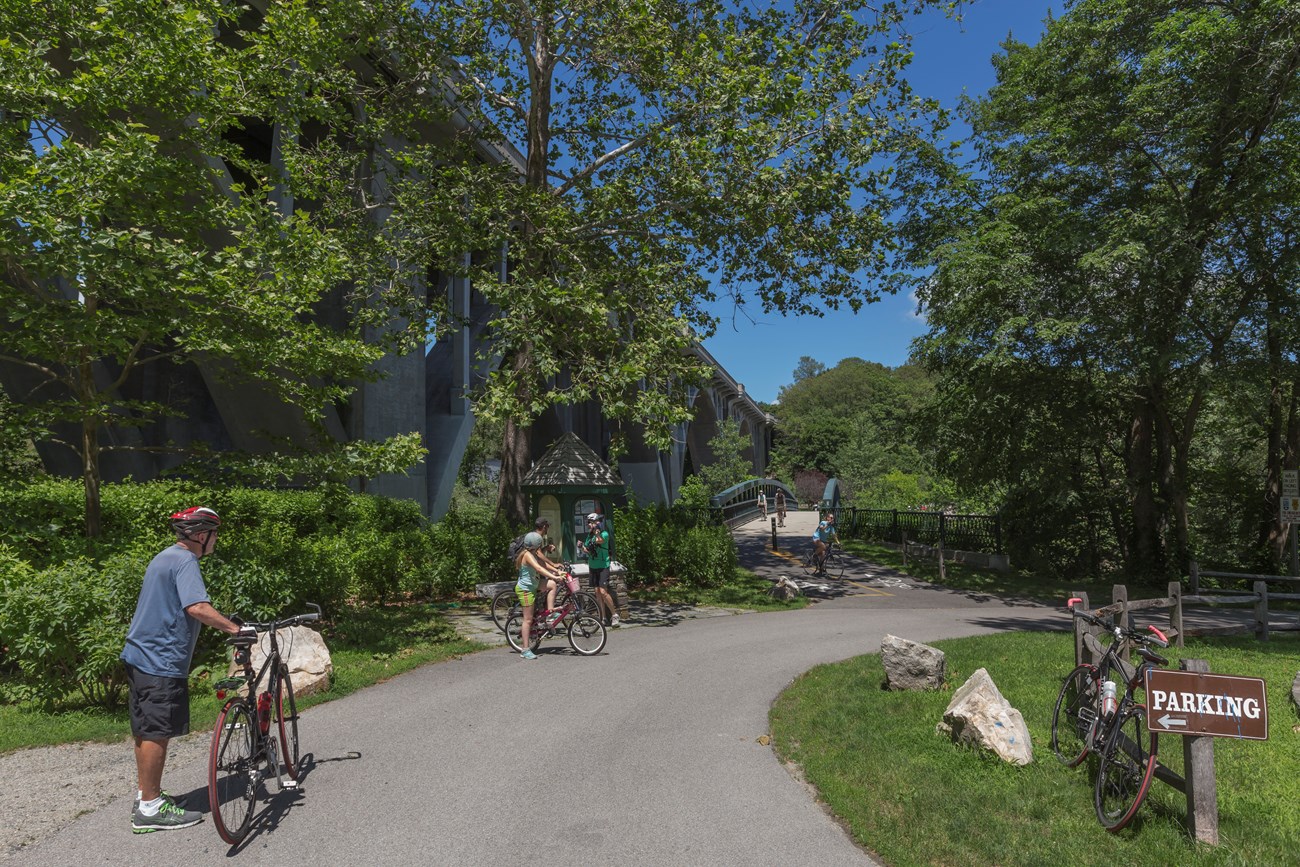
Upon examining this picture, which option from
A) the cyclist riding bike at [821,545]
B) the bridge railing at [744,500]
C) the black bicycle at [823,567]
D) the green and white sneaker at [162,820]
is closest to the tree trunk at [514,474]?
the cyclist riding bike at [821,545]

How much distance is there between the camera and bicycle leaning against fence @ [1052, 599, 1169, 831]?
457 cm

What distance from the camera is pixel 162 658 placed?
448 cm

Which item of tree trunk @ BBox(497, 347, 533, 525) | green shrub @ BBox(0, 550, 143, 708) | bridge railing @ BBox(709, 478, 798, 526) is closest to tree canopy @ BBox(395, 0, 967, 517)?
tree trunk @ BBox(497, 347, 533, 525)

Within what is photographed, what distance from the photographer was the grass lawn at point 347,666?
247 inches

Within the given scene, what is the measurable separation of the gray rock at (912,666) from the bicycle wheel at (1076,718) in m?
1.37

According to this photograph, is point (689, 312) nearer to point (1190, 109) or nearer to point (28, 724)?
point (1190, 109)

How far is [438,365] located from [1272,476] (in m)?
24.7

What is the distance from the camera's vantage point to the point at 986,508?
2669cm

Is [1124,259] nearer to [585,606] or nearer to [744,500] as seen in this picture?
[585,606]

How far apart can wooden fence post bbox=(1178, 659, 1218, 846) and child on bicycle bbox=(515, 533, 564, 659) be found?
6.96m

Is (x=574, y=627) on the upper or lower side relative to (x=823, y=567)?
upper

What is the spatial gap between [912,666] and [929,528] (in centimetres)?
2027

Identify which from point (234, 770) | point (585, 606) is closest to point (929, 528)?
point (585, 606)

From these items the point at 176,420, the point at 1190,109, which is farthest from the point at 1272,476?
the point at 176,420
